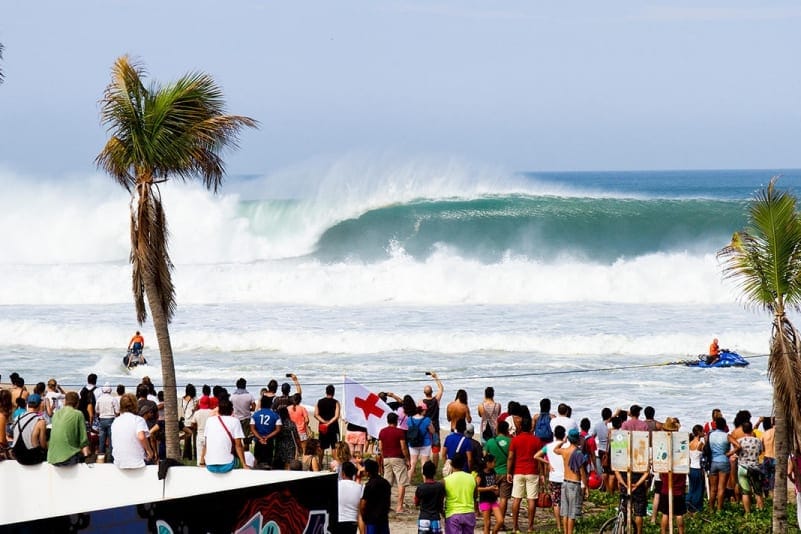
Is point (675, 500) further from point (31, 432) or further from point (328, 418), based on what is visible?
point (31, 432)

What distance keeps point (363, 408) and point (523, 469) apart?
8.98ft

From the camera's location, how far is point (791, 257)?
37.1 ft

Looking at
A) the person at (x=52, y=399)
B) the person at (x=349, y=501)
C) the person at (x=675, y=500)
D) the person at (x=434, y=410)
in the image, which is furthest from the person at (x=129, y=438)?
the person at (x=675, y=500)

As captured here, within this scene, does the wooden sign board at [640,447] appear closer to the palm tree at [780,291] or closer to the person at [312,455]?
the palm tree at [780,291]

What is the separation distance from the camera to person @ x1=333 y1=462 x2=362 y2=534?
32.4 feet

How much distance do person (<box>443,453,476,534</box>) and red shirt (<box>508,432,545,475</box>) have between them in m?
1.95

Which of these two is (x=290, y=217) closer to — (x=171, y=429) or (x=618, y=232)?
(x=618, y=232)

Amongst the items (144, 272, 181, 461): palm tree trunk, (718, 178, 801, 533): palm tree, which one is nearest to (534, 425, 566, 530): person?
(718, 178, 801, 533): palm tree

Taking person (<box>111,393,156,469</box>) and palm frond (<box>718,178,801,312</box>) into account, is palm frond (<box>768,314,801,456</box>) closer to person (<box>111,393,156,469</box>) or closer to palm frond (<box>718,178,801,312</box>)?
palm frond (<box>718,178,801,312</box>)

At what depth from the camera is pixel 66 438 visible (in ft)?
33.7

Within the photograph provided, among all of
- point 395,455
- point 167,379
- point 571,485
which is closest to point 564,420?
point 571,485

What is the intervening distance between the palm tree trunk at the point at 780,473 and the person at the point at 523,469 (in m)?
2.38

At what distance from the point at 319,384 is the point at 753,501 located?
37.2 ft

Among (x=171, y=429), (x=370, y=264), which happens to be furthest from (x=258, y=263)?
(x=171, y=429)
